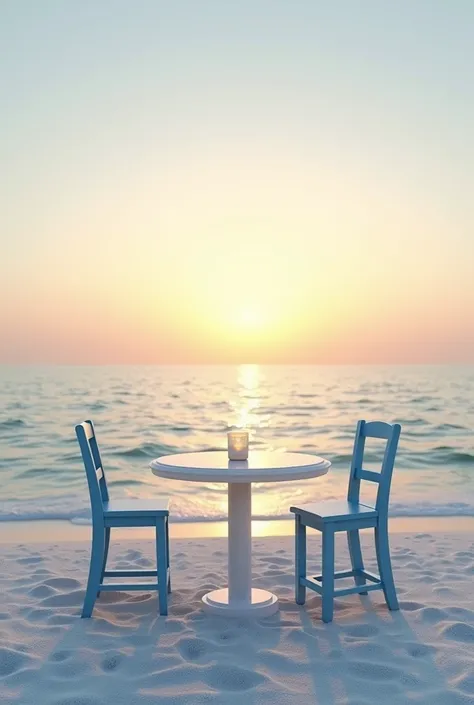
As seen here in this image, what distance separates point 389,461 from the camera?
3.52 m

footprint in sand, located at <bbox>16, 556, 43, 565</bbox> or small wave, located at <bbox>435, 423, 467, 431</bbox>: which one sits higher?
footprint in sand, located at <bbox>16, 556, 43, 565</bbox>

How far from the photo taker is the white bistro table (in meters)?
3.20

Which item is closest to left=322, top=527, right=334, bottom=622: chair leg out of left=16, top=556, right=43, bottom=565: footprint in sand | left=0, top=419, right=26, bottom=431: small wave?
left=16, top=556, right=43, bottom=565: footprint in sand

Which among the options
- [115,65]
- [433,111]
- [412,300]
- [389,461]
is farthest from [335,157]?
[412,300]

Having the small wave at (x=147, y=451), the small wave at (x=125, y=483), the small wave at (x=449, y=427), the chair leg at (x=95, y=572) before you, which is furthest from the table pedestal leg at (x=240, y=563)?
the small wave at (x=449, y=427)

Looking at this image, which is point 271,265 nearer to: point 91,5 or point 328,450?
point 328,450

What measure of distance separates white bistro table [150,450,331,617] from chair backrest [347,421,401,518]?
0.29 m

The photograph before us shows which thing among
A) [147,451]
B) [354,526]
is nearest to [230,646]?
[354,526]

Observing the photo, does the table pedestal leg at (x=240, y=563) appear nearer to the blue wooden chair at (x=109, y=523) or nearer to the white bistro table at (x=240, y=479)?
the white bistro table at (x=240, y=479)

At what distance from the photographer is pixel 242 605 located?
3506 mm

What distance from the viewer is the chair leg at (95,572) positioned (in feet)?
11.4

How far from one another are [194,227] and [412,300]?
899 cm

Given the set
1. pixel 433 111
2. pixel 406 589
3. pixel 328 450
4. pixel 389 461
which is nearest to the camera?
pixel 389 461

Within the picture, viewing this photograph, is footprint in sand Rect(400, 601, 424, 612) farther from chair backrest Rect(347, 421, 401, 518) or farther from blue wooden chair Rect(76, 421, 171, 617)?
blue wooden chair Rect(76, 421, 171, 617)
